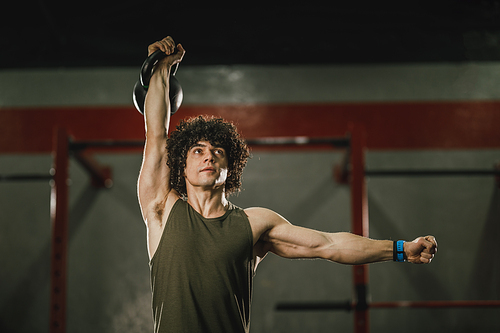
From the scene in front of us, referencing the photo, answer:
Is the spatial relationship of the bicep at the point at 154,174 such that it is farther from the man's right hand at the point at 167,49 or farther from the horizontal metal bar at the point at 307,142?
the horizontal metal bar at the point at 307,142

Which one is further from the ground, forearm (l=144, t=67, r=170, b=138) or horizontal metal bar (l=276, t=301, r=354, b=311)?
forearm (l=144, t=67, r=170, b=138)

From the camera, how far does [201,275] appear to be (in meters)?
1.93

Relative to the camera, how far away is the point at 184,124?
2.35 m

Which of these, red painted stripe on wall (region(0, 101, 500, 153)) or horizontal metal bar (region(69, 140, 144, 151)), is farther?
red painted stripe on wall (region(0, 101, 500, 153))

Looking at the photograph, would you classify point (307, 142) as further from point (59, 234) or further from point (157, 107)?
point (59, 234)

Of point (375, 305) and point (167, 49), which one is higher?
point (167, 49)

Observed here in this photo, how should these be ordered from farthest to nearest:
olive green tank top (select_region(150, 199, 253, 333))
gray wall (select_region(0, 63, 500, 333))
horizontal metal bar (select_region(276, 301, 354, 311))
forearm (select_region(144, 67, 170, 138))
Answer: gray wall (select_region(0, 63, 500, 333)) → horizontal metal bar (select_region(276, 301, 354, 311)) → forearm (select_region(144, 67, 170, 138)) → olive green tank top (select_region(150, 199, 253, 333))

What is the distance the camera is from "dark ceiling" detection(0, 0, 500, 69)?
14.0 ft

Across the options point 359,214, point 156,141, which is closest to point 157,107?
point 156,141

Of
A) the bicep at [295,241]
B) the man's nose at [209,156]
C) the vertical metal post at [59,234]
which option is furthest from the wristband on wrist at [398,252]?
the vertical metal post at [59,234]

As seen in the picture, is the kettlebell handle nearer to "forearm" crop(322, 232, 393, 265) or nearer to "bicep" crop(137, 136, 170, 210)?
"bicep" crop(137, 136, 170, 210)

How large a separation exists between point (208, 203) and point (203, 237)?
183 millimetres

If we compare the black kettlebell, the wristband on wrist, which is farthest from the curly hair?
the wristband on wrist

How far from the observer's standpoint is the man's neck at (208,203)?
2.10 metres
